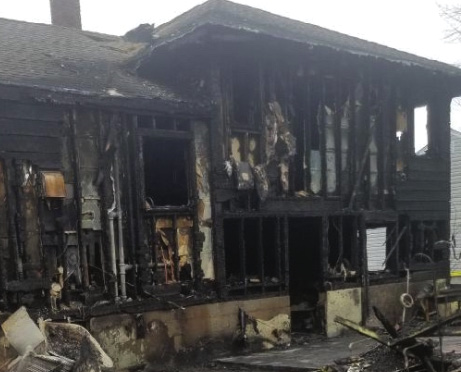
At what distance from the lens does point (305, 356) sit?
1010 centimetres

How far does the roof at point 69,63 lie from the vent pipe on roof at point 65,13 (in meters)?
1.44

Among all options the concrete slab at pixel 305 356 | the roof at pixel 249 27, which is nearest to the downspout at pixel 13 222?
the roof at pixel 249 27

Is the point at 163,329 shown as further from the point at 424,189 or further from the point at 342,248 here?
the point at 424,189

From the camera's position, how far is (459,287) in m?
14.8

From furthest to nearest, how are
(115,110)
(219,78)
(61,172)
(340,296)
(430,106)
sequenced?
(430,106) → (340,296) → (219,78) → (115,110) → (61,172)

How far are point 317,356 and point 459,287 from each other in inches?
259

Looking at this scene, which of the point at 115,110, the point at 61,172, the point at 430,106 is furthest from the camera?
the point at 430,106

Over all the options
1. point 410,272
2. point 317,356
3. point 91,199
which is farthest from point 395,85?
point 91,199

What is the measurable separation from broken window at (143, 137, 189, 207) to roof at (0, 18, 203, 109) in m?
1.03

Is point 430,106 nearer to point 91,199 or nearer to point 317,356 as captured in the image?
point 317,356

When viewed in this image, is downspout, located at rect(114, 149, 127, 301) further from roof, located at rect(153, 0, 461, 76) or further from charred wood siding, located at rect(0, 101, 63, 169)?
roof, located at rect(153, 0, 461, 76)

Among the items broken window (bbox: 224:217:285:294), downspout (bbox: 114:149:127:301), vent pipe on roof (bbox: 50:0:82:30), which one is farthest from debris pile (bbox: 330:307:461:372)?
vent pipe on roof (bbox: 50:0:82:30)

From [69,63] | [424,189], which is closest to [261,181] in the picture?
[69,63]

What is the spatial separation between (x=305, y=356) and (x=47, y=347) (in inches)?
179
